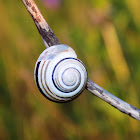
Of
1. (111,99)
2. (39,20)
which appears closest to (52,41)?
(39,20)

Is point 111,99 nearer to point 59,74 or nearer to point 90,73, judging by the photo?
point 59,74

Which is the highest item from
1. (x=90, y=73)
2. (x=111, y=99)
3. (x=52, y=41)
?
(x=52, y=41)

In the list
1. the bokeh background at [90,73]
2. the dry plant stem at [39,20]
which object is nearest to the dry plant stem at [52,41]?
the dry plant stem at [39,20]

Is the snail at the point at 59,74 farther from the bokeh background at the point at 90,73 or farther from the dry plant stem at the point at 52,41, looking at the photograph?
the bokeh background at the point at 90,73

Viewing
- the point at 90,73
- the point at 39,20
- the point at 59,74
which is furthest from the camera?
the point at 90,73

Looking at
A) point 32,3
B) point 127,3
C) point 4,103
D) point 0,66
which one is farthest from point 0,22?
point 32,3

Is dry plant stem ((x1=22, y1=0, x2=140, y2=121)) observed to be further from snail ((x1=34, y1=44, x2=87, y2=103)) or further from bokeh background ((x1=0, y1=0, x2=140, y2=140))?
bokeh background ((x1=0, y1=0, x2=140, y2=140))

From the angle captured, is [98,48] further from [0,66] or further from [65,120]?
[0,66]
